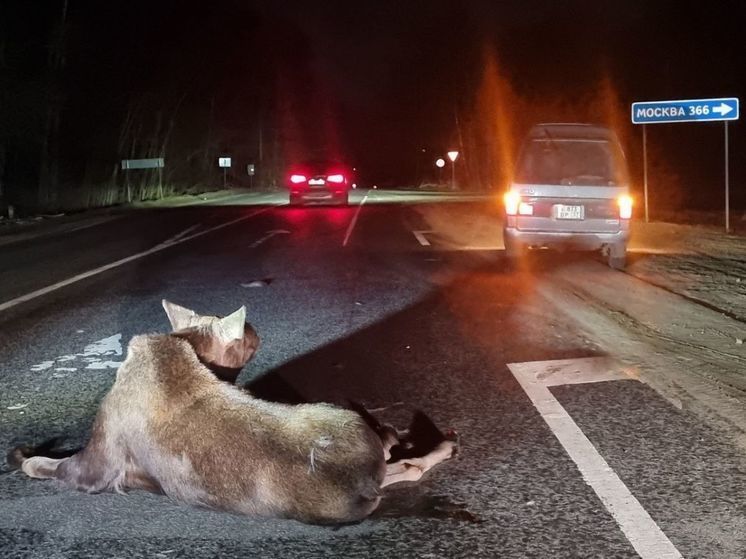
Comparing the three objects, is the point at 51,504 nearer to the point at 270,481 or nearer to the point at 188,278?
the point at 270,481

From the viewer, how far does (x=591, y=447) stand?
5.56 metres

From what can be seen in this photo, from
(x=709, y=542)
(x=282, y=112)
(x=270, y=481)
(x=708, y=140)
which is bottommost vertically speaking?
(x=709, y=542)

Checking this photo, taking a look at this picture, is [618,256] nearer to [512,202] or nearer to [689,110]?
[512,202]

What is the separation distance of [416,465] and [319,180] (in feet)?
97.5

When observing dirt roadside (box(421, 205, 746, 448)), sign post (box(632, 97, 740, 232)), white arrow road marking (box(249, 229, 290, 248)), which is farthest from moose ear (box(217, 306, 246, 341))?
sign post (box(632, 97, 740, 232))

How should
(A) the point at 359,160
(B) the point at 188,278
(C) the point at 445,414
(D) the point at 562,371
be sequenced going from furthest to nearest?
(A) the point at 359,160 → (B) the point at 188,278 → (D) the point at 562,371 → (C) the point at 445,414

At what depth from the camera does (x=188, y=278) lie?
13516 millimetres

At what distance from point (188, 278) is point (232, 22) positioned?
5779 cm

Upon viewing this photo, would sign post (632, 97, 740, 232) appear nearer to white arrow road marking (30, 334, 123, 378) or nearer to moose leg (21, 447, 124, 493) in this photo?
white arrow road marking (30, 334, 123, 378)

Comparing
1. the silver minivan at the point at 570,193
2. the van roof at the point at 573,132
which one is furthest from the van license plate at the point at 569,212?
the van roof at the point at 573,132

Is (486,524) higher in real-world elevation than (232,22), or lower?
lower

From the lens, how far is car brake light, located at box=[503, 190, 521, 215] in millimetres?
13672

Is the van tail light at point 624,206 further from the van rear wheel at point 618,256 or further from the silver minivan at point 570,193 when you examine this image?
the van rear wheel at point 618,256

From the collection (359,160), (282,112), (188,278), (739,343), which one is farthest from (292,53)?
(739,343)
